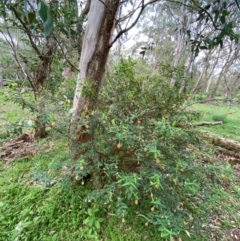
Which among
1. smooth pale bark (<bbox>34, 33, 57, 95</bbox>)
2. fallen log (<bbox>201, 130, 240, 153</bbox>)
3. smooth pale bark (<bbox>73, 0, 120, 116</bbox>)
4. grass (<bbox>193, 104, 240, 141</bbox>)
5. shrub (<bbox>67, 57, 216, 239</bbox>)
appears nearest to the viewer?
shrub (<bbox>67, 57, 216, 239</bbox>)

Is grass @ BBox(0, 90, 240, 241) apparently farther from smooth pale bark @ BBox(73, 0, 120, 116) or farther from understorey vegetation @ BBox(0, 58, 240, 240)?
smooth pale bark @ BBox(73, 0, 120, 116)

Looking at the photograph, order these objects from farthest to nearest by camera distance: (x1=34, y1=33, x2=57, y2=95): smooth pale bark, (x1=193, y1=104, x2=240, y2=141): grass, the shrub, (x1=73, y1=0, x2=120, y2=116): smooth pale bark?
1. (x1=193, y1=104, x2=240, y2=141): grass
2. (x1=34, y1=33, x2=57, y2=95): smooth pale bark
3. (x1=73, y1=0, x2=120, y2=116): smooth pale bark
4. the shrub

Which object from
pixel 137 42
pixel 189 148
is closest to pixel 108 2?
pixel 189 148

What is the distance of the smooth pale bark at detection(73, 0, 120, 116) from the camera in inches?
47.8

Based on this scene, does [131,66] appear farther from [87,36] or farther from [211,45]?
[211,45]

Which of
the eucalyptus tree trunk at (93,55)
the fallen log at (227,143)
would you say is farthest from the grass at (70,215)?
the fallen log at (227,143)

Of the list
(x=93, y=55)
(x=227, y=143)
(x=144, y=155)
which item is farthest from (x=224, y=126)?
(x=93, y=55)

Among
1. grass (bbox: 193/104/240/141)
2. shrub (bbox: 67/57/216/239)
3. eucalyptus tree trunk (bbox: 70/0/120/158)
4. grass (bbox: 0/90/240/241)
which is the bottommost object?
grass (bbox: 0/90/240/241)

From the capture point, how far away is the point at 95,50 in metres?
1.28

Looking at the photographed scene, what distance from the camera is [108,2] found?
1.19 metres

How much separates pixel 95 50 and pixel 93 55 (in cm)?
4

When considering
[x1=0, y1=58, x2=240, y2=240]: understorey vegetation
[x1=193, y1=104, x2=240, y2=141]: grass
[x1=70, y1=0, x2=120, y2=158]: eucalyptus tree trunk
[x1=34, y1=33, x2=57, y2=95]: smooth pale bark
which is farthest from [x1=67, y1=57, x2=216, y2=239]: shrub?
[x1=193, y1=104, x2=240, y2=141]: grass

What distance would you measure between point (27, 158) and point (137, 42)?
41.4 feet

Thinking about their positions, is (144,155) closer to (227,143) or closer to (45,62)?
(45,62)
